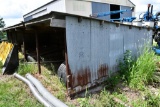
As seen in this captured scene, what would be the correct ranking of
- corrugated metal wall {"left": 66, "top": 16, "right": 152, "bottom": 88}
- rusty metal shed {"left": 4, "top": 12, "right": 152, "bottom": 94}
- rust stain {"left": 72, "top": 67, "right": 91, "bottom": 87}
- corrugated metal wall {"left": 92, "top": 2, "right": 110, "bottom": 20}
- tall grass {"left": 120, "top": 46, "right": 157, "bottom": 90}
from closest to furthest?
rusty metal shed {"left": 4, "top": 12, "right": 152, "bottom": 94} → corrugated metal wall {"left": 66, "top": 16, "right": 152, "bottom": 88} → rust stain {"left": 72, "top": 67, "right": 91, "bottom": 87} → tall grass {"left": 120, "top": 46, "right": 157, "bottom": 90} → corrugated metal wall {"left": 92, "top": 2, "right": 110, "bottom": 20}

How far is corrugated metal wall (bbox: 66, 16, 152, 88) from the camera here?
14.2 feet

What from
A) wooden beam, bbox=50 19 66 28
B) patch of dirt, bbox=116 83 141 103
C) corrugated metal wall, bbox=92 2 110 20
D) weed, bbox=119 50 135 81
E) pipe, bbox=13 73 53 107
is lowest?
patch of dirt, bbox=116 83 141 103

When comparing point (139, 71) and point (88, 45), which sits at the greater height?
point (88, 45)

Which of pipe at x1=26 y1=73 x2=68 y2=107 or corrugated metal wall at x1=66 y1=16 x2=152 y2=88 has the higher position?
corrugated metal wall at x1=66 y1=16 x2=152 y2=88

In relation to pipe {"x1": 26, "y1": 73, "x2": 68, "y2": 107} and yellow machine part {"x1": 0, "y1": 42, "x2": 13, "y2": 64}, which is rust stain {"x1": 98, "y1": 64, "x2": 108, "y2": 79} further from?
yellow machine part {"x1": 0, "y1": 42, "x2": 13, "y2": 64}

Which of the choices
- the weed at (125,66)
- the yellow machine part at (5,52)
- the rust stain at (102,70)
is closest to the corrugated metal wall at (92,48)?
the rust stain at (102,70)

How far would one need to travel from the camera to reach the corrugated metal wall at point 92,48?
434 centimetres

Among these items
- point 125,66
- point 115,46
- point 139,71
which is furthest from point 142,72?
point 115,46

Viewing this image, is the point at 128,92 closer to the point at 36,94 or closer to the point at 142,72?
the point at 142,72

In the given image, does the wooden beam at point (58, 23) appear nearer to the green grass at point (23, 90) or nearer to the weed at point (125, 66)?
the green grass at point (23, 90)

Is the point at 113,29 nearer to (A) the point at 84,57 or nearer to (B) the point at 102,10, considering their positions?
(A) the point at 84,57

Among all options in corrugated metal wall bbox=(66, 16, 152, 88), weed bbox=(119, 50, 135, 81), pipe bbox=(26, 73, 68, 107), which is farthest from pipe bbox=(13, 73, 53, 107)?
weed bbox=(119, 50, 135, 81)

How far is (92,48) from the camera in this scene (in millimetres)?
4883

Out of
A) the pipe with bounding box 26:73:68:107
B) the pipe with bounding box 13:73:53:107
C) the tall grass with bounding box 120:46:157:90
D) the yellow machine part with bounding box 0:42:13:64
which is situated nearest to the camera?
the pipe with bounding box 26:73:68:107
